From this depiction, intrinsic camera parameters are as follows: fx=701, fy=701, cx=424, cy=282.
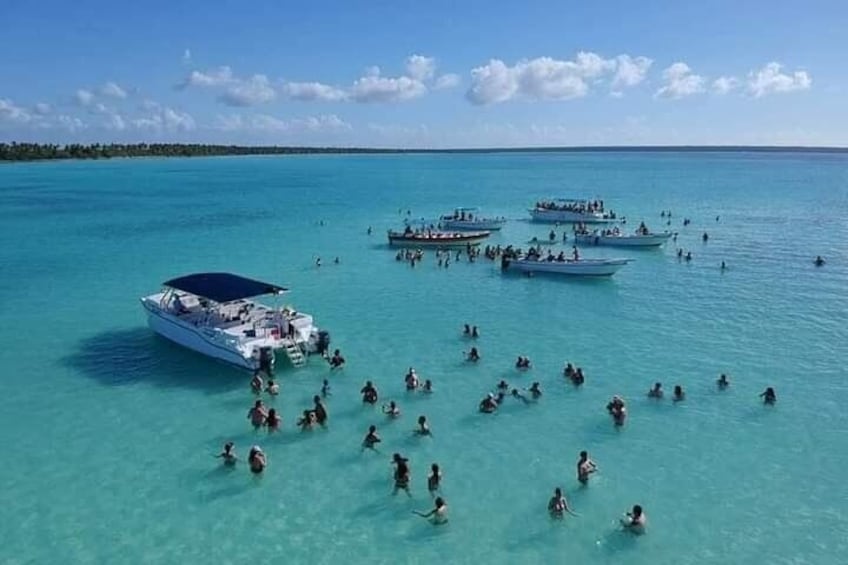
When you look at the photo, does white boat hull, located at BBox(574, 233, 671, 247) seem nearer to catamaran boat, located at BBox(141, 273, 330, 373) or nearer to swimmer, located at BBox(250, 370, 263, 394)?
catamaran boat, located at BBox(141, 273, 330, 373)

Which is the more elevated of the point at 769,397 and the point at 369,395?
the point at 769,397

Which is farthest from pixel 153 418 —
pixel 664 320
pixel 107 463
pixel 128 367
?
pixel 664 320

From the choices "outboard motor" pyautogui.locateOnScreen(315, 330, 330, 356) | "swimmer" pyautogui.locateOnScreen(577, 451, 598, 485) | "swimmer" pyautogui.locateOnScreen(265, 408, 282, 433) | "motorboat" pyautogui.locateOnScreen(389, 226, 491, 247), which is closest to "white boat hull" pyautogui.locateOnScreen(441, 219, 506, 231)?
"motorboat" pyautogui.locateOnScreen(389, 226, 491, 247)

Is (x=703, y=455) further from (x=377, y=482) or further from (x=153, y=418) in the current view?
(x=153, y=418)

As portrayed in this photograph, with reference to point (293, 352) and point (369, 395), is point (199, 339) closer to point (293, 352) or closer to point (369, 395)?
point (293, 352)

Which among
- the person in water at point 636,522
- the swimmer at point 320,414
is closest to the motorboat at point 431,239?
the swimmer at point 320,414

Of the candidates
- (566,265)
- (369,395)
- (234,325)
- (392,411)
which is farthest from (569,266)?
(392,411)
